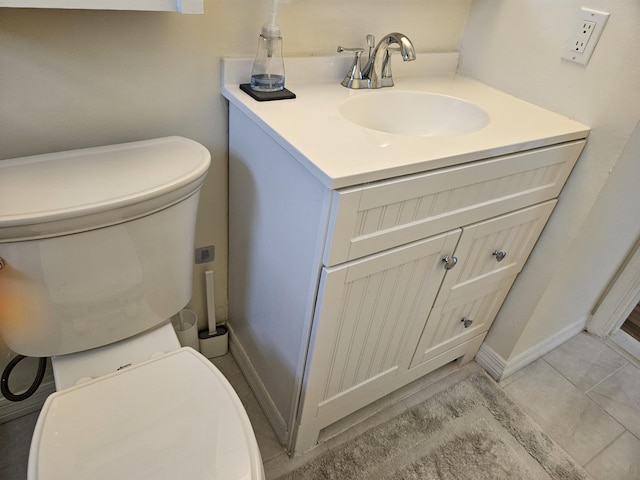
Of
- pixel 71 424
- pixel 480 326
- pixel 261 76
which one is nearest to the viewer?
pixel 71 424

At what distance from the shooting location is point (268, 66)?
39.4 inches

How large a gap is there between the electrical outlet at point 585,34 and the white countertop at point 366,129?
0.15 m

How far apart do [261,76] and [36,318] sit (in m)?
0.70

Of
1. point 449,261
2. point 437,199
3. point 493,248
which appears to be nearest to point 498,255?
point 493,248

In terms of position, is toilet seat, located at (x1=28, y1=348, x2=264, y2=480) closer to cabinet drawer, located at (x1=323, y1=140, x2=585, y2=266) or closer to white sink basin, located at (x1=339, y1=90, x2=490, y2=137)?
cabinet drawer, located at (x1=323, y1=140, x2=585, y2=266)

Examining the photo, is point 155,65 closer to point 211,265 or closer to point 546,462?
point 211,265

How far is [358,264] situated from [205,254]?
0.57 metres

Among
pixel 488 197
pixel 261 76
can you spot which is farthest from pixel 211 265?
pixel 488 197

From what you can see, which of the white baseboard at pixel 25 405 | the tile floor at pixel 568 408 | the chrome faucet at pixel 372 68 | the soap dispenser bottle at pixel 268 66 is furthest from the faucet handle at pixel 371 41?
→ the white baseboard at pixel 25 405

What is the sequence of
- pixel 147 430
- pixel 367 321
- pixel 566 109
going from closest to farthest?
pixel 147 430 → pixel 367 321 → pixel 566 109

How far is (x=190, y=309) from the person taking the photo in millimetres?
1337

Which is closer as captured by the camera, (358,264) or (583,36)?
(358,264)

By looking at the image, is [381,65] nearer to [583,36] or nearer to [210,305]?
[583,36]

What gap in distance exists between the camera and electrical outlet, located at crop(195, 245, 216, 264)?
1.25 meters
